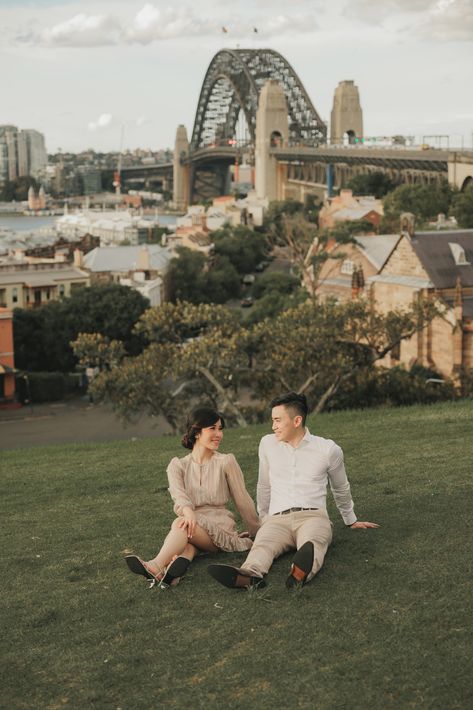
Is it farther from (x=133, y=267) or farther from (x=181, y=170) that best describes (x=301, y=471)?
(x=181, y=170)

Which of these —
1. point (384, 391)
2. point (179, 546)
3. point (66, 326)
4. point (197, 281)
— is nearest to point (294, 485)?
point (179, 546)

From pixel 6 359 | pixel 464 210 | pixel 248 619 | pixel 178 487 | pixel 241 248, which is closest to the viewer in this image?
pixel 248 619

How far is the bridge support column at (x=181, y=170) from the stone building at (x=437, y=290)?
13850cm

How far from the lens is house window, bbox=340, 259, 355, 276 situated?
129ft

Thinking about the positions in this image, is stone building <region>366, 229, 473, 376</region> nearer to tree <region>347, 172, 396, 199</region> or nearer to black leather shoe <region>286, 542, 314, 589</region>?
black leather shoe <region>286, 542, 314, 589</region>

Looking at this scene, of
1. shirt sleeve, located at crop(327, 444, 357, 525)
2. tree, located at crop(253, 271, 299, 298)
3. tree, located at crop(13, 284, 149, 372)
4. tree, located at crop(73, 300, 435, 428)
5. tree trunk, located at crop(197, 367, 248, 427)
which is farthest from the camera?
tree, located at crop(253, 271, 299, 298)

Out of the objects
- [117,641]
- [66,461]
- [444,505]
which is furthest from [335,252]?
[117,641]

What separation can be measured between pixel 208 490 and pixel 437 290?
22266 millimetres

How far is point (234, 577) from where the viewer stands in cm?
670

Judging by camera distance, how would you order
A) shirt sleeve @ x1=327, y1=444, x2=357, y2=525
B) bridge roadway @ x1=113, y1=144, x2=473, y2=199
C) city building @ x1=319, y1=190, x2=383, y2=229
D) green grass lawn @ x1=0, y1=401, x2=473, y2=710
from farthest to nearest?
1. bridge roadway @ x1=113, y1=144, x2=473, y2=199
2. city building @ x1=319, y1=190, x2=383, y2=229
3. shirt sleeve @ x1=327, y1=444, x2=357, y2=525
4. green grass lawn @ x1=0, y1=401, x2=473, y2=710

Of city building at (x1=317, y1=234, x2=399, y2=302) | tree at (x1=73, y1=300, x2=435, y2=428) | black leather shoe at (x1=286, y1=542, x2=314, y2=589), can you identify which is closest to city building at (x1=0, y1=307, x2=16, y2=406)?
city building at (x1=317, y1=234, x2=399, y2=302)

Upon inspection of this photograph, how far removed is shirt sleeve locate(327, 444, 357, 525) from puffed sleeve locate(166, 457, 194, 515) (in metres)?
0.97

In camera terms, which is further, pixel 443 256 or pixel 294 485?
pixel 443 256

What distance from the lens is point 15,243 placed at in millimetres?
88312
